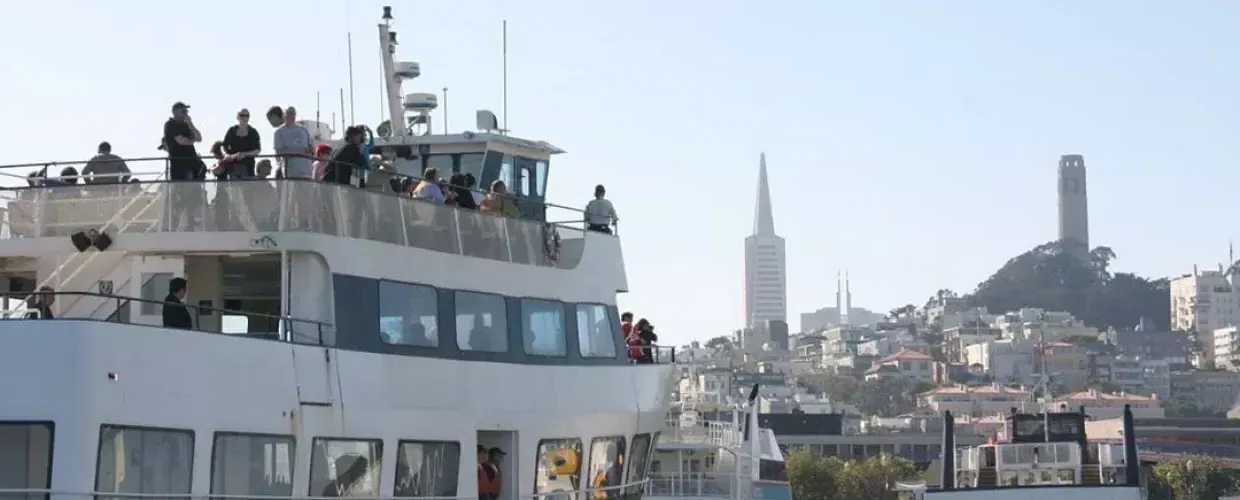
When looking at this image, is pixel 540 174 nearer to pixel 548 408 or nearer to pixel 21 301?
pixel 548 408

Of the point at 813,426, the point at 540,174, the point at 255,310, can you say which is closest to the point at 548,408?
the point at 255,310

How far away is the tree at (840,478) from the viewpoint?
121 m

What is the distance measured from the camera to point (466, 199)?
20812 millimetres

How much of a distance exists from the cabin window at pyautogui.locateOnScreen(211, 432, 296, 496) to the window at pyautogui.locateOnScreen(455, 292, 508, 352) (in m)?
2.62

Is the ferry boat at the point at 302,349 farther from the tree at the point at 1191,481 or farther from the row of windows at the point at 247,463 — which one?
the tree at the point at 1191,481

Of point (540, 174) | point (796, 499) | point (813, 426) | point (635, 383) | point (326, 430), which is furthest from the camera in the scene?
point (813, 426)

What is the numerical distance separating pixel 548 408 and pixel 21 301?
4.72 meters

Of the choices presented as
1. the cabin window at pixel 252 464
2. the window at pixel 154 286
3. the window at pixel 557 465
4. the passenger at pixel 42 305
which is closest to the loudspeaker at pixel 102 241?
the window at pixel 154 286

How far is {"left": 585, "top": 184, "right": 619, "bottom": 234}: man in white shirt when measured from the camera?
23.5 meters

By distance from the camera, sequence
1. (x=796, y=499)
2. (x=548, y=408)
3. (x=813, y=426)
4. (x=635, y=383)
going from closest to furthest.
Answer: (x=548, y=408), (x=635, y=383), (x=796, y=499), (x=813, y=426)

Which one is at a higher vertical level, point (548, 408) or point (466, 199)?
point (466, 199)

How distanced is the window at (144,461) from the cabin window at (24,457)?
1.35ft

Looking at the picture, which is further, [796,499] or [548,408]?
[796,499]

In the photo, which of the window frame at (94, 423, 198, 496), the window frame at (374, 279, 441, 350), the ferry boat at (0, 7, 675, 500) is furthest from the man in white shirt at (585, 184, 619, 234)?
the window frame at (94, 423, 198, 496)
